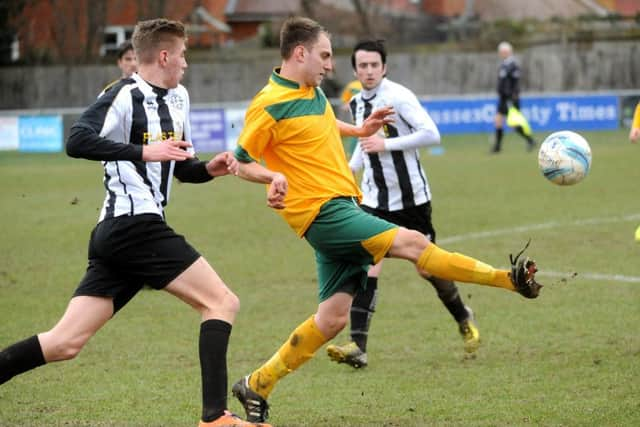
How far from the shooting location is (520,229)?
1270 centimetres

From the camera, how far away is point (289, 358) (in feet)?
18.7

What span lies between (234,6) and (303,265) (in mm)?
40394

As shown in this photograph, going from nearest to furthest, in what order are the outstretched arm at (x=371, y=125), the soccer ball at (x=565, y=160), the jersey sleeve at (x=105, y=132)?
the jersey sleeve at (x=105, y=132) → the outstretched arm at (x=371, y=125) → the soccer ball at (x=565, y=160)

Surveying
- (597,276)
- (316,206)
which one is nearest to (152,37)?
(316,206)

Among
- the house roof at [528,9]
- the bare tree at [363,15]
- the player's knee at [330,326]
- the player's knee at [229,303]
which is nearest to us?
the player's knee at [229,303]

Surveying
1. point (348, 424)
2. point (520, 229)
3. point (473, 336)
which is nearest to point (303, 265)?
point (520, 229)

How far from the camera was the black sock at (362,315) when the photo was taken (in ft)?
23.0

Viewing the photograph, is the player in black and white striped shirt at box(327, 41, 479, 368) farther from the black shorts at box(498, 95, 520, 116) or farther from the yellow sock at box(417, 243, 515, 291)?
the black shorts at box(498, 95, 520, 116)

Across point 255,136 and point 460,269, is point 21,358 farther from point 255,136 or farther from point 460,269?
point 460,269

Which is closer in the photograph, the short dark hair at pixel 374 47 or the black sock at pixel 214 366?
the black sock at pixel 214 366

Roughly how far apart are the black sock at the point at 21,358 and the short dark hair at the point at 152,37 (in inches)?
57.4

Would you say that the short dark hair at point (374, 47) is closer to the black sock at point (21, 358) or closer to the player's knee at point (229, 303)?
the player's knee at point (229, 303)

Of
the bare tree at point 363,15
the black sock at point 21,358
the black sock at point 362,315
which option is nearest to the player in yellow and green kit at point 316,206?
the black sock at point 21,358

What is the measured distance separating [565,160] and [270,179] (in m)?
1.95
